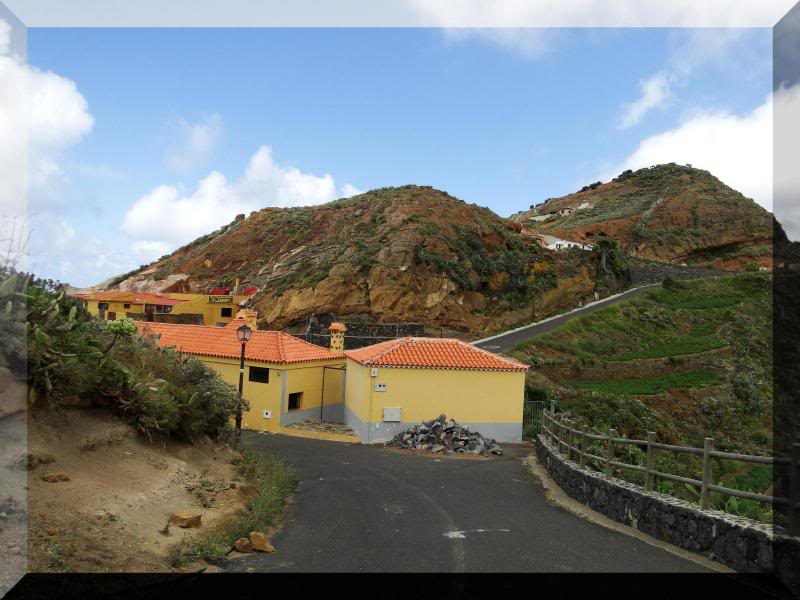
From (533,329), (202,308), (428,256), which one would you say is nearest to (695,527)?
(533,329)

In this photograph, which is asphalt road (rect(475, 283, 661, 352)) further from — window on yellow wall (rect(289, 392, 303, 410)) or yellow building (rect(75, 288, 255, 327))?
yellow building (rect(75, 288, 255, 327))

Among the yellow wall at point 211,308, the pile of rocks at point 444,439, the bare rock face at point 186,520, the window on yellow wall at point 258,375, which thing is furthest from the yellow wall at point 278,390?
the yellow wall at point 211,308

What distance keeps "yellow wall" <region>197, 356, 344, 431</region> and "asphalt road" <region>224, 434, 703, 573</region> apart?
794 cm

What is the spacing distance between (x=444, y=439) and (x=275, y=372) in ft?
25.0

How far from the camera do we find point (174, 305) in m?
47.8

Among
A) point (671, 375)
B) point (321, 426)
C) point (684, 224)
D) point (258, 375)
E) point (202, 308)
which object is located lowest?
point (321, 426)

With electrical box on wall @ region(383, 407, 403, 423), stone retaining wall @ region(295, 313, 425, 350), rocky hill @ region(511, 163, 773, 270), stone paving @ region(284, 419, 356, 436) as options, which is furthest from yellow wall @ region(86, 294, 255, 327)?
rocky hill @ region(511, 163, 773, 270)

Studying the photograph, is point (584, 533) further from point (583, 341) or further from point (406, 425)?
point (583, 341)

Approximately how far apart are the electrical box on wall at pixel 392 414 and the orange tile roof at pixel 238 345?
4773 millimetres

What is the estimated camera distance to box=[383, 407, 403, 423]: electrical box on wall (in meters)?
20.3

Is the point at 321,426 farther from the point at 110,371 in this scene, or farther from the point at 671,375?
the point at 671,375

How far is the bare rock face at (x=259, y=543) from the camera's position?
25.0ft

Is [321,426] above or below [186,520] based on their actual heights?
below
